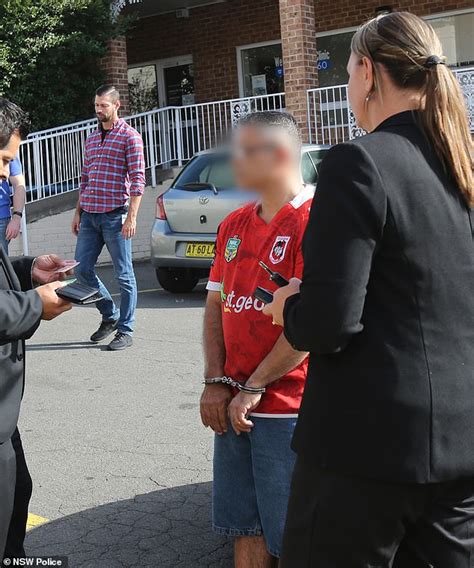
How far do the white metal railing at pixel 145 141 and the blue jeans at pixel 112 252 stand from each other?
5560 mm

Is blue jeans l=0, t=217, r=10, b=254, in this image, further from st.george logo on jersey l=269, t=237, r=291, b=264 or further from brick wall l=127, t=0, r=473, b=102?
brick wall l=127, t=0, r=473, b=102

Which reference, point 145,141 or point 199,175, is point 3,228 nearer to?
point 199,175

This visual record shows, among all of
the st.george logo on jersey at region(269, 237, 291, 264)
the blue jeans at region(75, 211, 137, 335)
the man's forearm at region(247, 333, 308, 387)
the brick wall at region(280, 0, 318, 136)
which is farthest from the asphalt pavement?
the brick wall at region(280, 0, 318, 136)

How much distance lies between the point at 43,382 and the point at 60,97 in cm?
923

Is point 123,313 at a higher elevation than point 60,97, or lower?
lower

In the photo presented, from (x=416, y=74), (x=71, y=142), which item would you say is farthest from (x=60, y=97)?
(x=416, y=74)

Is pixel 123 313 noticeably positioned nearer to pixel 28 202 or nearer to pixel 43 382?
pixel 43 382

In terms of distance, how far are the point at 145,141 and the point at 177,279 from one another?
615cm

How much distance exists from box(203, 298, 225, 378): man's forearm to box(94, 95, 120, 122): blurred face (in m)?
4.41

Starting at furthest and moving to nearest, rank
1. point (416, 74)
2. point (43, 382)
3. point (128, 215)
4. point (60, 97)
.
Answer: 1. point (60, 97)
2. point (128, 215)
3. point (43, 382)
4. point (416, 74)

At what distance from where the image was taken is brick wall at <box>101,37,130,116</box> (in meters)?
15.3

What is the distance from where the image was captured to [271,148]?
285 cm

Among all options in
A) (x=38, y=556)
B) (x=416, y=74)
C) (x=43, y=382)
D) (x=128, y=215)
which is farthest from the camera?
(x=128, y=215)

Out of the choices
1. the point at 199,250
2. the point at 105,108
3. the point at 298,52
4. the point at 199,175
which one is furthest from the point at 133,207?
the point at 298,52
